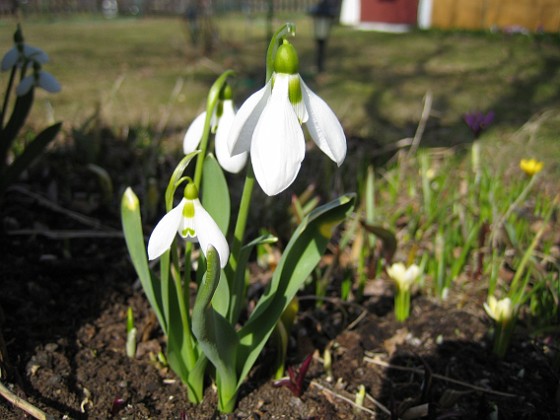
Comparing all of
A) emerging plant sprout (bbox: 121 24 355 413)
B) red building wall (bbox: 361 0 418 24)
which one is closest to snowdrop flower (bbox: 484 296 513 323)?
emerging plant sprout (bbox: 121 24 355 413)

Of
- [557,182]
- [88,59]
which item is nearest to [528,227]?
[557,182]

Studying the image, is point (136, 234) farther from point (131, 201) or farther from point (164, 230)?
point (164, 230)

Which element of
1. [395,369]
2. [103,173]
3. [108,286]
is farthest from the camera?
[103,173]

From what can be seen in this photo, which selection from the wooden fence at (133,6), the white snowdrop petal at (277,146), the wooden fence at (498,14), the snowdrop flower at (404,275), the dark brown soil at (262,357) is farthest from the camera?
the wooden fence at (133,6)

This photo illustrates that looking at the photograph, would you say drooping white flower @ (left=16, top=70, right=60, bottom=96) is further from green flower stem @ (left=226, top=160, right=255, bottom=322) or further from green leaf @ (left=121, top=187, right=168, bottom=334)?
green flower stem @ (left=226, top=160, right=255, bottom=322)

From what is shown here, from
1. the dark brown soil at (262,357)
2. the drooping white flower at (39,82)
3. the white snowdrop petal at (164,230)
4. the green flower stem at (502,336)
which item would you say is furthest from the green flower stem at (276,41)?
the drooping white flower at (39,82)

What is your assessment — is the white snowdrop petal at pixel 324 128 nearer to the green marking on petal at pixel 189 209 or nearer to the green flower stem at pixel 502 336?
the green marking on petal at pixel 189 209

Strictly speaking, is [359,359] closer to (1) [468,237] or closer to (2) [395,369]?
(2) [395,369]
